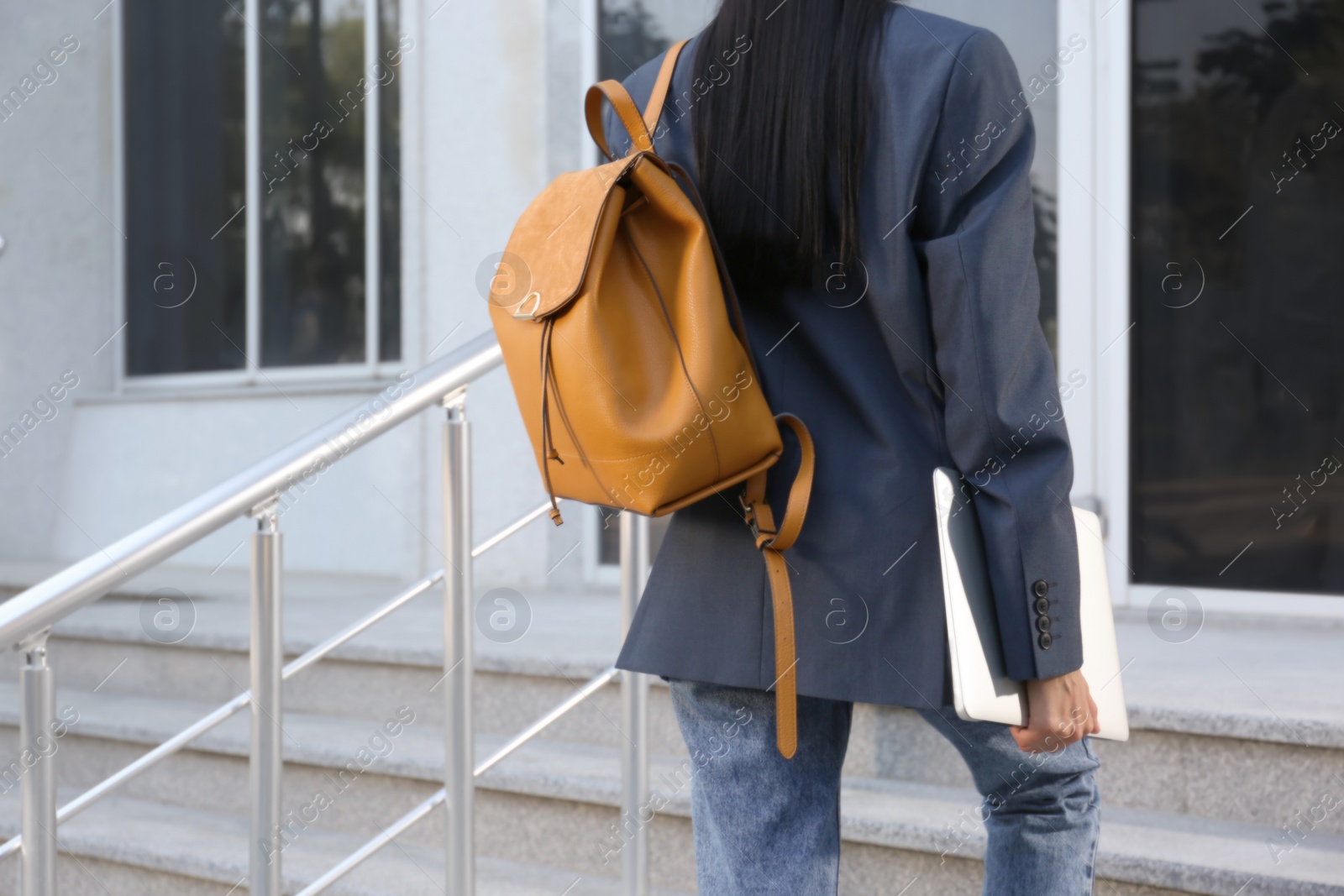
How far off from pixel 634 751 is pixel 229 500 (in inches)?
29.9

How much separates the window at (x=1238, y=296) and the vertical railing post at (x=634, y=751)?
172cm

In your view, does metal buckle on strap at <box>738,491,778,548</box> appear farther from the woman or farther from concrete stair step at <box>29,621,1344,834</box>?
concrete stair step at <box>29,621,1344,834</box>

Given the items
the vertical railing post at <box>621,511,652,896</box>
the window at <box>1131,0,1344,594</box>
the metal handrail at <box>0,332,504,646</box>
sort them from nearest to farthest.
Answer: the metal handrail at <box>0,332,504,646</box>
the vertical railing post at <box>621,511,652,896</box>
the window at <box>1131,0,1344,594</box>

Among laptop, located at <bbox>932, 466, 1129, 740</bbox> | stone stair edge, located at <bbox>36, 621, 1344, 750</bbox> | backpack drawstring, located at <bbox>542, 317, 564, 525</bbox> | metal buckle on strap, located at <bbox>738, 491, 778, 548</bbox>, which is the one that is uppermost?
backpack drawstring, located at <bbox>542, 317, 564, 525</bbox>

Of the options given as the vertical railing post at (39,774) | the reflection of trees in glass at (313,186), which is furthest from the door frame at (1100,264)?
the reflection of trees in glass at (313,186)

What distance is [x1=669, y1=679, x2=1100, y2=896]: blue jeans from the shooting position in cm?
120

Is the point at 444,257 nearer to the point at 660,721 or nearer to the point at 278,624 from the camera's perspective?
the point at 660,721

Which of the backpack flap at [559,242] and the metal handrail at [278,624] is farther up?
the backpack flap at [559,242]

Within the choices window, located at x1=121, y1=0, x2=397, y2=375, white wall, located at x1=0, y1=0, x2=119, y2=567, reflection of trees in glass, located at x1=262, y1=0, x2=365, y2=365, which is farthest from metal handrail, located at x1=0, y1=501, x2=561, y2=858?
white wall, located at x1=0, y1=0, x2=119, y2=567

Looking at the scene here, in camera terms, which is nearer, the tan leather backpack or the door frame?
the tan leather backpack

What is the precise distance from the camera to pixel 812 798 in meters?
1.21

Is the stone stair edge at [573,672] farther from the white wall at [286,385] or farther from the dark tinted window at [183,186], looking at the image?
the dark tinted window at [183,186]

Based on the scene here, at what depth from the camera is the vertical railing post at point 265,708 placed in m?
1.79

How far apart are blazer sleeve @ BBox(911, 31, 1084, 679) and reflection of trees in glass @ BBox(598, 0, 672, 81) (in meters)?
2.98
